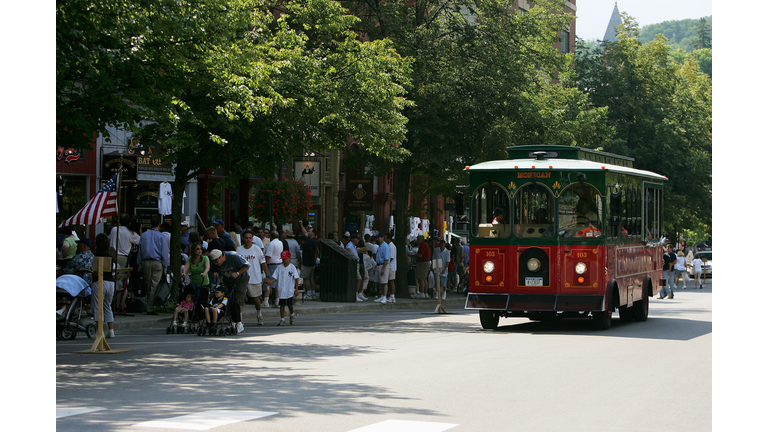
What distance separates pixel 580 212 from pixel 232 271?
21.1ft

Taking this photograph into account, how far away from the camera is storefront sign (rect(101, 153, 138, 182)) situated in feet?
84.5

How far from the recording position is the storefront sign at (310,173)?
100ft

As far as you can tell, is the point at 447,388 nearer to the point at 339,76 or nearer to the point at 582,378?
the point at 582,378

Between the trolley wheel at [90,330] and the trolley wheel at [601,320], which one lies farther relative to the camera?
the trolley wheel at [601,320]

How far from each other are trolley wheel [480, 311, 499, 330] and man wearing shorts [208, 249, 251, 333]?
181 inches

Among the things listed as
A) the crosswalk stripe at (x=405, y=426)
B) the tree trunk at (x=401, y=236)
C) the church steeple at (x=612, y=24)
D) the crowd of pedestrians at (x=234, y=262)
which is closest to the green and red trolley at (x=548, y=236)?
the crowd of pedestrians at (x=234, y=262)

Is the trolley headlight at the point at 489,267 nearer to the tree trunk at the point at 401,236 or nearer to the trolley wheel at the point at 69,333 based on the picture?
the trolley wheel at the point at 69,333

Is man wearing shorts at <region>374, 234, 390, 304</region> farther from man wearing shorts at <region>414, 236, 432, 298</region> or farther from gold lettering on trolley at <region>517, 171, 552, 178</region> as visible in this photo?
gold lettering on trolley at <region>517, 171, 552, 178</region>

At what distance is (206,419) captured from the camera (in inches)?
313

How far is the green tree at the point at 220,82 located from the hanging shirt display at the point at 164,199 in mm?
5908

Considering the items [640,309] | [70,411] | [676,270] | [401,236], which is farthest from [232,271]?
[676,270]

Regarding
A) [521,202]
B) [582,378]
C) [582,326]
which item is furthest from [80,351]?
[582,326]

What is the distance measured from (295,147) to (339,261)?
5.65 meters

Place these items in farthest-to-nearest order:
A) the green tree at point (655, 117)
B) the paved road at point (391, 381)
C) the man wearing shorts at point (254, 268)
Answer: the green tree at point (655, 117)
the man wearing shorts at point (254, 268)
the paved road at point (391, 381)
